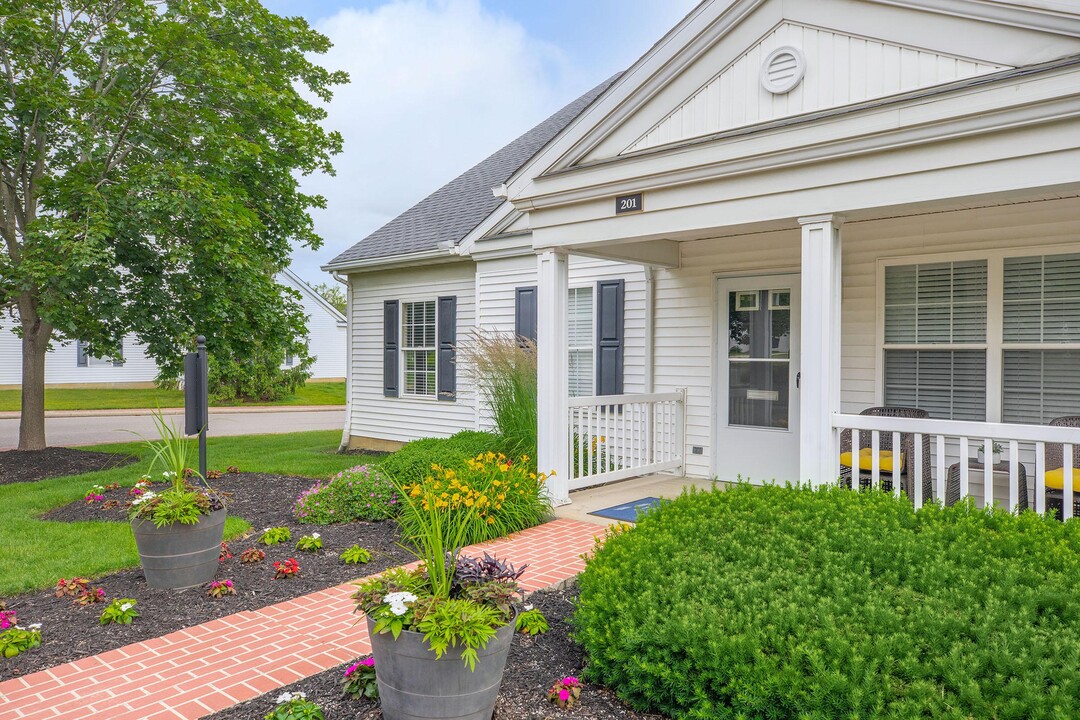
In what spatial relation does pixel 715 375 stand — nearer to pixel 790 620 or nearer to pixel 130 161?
pixel 790 620

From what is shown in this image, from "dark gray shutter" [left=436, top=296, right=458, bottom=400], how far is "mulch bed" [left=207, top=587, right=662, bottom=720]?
23.1ft

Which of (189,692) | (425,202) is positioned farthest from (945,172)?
(425,202)

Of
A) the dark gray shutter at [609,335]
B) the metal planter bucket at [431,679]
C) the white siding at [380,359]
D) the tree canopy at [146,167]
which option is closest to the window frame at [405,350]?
the white siding at [380,359]

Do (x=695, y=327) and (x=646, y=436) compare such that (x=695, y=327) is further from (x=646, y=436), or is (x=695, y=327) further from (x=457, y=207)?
(x=457, y=207)

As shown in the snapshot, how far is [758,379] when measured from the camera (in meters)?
7.27

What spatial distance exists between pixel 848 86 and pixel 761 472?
152 inches

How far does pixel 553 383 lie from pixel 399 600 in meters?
3.97

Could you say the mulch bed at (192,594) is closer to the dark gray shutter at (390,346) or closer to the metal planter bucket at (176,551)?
the metal planter bucket at (176,551)

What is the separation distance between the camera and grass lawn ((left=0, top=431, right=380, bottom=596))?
5.05 meters

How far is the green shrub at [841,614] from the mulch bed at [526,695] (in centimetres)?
11

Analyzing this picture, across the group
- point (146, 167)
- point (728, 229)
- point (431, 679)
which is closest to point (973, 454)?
point (728, 229)

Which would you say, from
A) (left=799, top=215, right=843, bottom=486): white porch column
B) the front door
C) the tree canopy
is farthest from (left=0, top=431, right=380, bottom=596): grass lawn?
the front door

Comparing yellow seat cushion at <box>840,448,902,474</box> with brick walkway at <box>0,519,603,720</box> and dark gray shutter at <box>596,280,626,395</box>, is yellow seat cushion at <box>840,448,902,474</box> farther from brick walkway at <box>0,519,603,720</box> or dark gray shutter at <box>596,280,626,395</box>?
dark gray shutter at <box>596,280,626,395</box>

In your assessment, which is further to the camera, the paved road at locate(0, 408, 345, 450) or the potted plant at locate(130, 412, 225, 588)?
the paved road at locate(0, 408, 345, 450)
